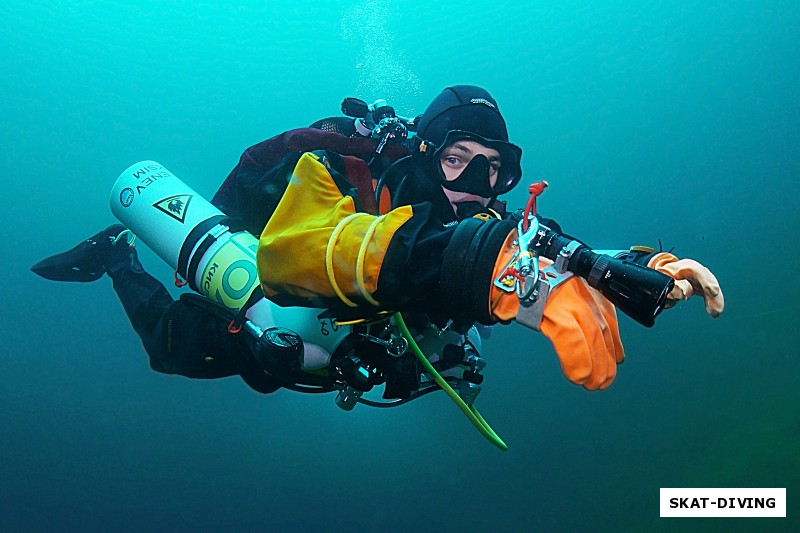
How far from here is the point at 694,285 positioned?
1.50 m

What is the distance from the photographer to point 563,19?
28.3m

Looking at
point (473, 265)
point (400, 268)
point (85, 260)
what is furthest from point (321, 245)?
point (85, 260)

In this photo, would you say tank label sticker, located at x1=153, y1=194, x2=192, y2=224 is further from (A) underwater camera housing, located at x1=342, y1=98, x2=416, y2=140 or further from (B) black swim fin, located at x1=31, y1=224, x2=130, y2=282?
(B) black swim fin, located at x1=31, y1=224, x2=130, y2=282

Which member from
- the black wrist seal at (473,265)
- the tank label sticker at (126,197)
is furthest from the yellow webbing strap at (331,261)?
the tank label sticker at (126,197)

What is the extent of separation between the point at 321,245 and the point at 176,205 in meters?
2.17

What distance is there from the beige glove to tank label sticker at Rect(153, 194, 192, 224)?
2.72m

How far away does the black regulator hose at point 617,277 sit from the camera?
3.59 ft

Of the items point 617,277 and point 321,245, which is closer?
point 617,277

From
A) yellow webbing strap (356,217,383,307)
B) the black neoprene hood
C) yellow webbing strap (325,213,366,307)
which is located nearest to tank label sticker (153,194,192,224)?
the black neoprene hood

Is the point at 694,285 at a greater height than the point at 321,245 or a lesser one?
greater

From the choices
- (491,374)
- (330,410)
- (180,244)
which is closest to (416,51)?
(491,374)

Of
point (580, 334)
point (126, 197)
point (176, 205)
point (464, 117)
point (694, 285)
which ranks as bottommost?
point (580, 334)

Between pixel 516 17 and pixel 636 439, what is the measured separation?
22.5 m

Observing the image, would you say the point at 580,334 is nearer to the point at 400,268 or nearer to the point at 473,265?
the point at 473,265
